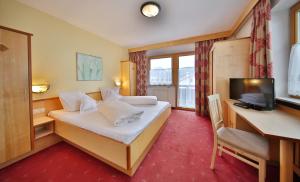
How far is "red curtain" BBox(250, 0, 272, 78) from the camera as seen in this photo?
163 centimetres

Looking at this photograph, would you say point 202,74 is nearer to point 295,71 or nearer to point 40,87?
point 295,71

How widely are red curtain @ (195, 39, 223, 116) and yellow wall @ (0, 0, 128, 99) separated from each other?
3022mm

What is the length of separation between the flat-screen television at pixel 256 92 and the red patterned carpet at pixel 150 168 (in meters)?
0.84

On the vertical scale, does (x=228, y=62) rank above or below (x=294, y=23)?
below

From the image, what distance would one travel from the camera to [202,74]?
3.57 m

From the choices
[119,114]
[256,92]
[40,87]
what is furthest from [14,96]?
[256,92]

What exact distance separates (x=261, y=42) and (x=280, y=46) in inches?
9.9

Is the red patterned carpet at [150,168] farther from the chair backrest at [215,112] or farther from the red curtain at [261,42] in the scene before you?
the red curtain at [261,42]

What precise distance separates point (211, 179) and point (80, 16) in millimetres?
3461

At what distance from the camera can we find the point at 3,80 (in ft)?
4.74

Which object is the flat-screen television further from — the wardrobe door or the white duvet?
the wardrobe door

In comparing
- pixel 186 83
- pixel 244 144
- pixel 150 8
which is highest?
pixel 150 8

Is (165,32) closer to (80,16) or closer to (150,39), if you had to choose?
(150,39)

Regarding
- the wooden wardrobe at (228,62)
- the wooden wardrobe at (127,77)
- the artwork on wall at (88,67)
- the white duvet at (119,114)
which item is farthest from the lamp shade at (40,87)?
the wooden wardrobe at (228,62)
